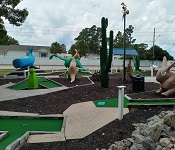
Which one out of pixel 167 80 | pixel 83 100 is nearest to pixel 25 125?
pixel 83 100

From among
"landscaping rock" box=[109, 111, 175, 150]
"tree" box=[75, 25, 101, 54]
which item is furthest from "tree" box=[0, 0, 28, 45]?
"tree" box=[75, 25, 101, 54]

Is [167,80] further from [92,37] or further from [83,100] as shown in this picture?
[92,37]

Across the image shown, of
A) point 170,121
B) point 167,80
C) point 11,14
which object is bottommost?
point 170,121

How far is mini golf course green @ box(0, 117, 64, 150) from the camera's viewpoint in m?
4.61

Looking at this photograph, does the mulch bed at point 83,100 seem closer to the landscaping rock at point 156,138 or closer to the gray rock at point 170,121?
the landscaping rock at point 156,138

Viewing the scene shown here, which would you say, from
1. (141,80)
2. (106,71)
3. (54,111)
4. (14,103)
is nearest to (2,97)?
(14,103)

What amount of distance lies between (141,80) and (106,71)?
169cm

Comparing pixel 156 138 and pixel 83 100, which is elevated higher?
pixel 156 138

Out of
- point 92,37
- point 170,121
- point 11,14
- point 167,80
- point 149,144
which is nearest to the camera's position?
point 149,144

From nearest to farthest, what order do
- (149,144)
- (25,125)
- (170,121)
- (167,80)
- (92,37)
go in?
(149,144)
(170,121)
(25,125)
(167,80)
(92,37)

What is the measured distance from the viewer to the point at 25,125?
5180mm

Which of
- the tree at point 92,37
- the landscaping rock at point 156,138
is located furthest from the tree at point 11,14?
the tree at point 92,37

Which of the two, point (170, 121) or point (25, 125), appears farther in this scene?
point (25, 125)

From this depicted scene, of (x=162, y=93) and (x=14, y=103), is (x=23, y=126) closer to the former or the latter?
(x=14, y=103)
